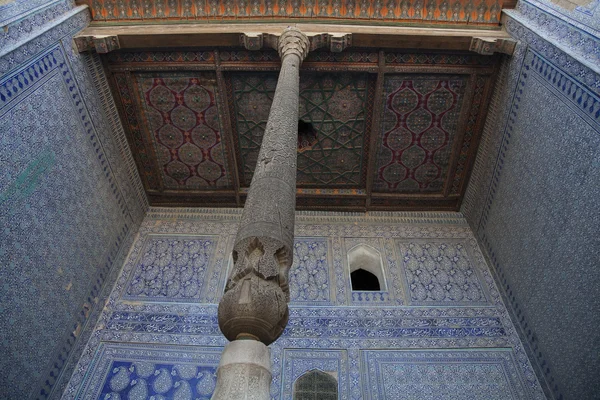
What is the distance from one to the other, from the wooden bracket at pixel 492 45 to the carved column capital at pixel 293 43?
2132 millimetres

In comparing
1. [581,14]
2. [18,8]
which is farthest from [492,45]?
[18,8]

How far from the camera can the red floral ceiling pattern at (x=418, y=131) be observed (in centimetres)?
651

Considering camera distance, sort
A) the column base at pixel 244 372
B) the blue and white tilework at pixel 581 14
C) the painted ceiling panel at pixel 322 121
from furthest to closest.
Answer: the painted ceiling panel at pixel 322 121 → the blue and white tilework at pixel 581 14 → the column base at pixel 244 372

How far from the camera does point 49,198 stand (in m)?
5.23

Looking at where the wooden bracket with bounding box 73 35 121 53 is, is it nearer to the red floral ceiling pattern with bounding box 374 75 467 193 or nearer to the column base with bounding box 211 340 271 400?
the red floral ceiling pattern with bounding box 374 75 467 193

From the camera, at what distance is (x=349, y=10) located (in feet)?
21.2

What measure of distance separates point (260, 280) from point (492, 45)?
4.88 m

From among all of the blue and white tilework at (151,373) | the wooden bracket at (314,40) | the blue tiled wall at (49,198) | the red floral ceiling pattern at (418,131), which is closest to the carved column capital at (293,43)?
the wooden bracket at (314,40)

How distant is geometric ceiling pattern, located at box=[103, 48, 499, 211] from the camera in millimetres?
6355

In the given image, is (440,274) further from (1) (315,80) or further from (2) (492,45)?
(1) (315,80)

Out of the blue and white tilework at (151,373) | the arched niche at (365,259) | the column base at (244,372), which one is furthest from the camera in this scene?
the arched niche at (365,259)

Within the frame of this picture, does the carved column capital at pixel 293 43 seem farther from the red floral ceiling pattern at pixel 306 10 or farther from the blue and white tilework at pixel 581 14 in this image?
the blue and white tilework at pixel 581 14

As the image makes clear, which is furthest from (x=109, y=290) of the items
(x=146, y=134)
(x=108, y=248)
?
(x=146, y=134)

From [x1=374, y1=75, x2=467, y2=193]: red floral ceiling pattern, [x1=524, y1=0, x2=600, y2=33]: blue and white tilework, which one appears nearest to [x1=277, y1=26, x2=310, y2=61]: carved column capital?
[x1=374, y1=75, x2=467, y2=193]: red floral ceiling pattern
